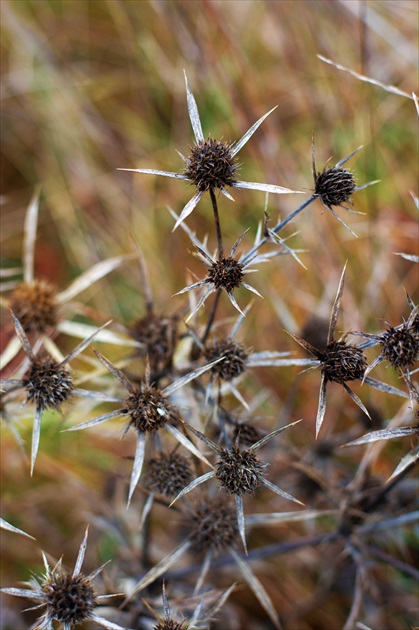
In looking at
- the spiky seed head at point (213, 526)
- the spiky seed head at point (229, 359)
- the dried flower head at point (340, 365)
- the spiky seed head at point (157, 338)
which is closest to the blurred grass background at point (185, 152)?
the spiky seed head at point (157, 338)

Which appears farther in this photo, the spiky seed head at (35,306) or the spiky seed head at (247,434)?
the spiky seed head at (35,306)

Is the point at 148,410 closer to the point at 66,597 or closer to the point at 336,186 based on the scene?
the point at 66,597

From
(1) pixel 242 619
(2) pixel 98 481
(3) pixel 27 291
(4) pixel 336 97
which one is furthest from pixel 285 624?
(4) pixel 336 97

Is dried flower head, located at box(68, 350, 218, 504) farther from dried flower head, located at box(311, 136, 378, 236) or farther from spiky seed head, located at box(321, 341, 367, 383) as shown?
dried flower head, located at box(311, 136, 378, 236)

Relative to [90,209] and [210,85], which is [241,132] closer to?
[210,85]

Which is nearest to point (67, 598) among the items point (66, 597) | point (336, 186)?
point (66, 597)

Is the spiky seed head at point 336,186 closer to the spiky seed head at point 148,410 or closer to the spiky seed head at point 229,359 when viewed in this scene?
the spiky seed head at point 229,359

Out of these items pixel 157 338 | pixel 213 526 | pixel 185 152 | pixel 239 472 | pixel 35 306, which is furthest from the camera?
pixel 185 152
